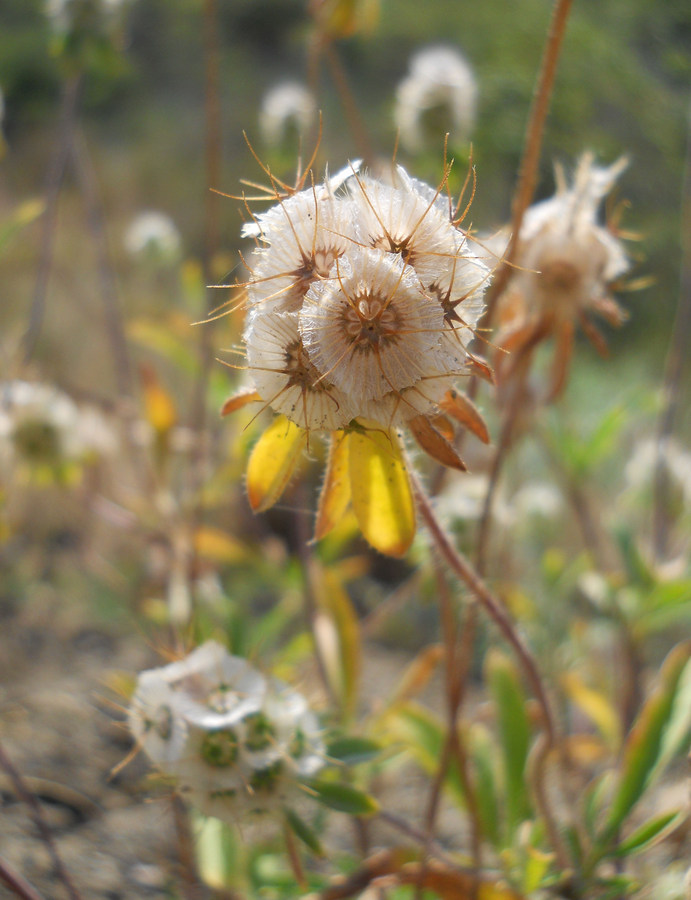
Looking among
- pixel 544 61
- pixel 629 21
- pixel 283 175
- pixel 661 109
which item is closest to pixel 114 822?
pixel 544 61

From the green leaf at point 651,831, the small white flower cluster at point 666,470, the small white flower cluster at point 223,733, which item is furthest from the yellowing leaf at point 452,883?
the small white flower cluster at point 666,470

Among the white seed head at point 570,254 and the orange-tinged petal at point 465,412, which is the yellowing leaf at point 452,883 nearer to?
the orange-tinged petal at point 465,412

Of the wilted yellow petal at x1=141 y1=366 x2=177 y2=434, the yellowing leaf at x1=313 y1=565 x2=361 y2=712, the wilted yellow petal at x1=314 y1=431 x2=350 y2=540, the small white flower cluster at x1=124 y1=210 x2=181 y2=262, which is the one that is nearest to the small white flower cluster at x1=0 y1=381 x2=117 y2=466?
the wilted yellow petal at x1=141 y1=366 x2=177 y2=434

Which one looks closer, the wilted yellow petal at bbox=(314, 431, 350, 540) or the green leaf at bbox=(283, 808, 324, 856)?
the wilted yellow petal at bbox=(314, 431, 350, 540)

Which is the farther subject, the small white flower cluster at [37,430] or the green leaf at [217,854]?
the small white flower cluster at [37,430]

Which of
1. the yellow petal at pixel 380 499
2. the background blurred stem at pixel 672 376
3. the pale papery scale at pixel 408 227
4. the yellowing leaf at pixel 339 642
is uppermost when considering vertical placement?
the background blurred stem at pixel 672 376

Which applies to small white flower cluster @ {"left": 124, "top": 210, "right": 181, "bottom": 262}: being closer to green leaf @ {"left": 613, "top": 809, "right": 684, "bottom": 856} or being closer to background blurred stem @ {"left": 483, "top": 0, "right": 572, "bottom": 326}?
background blurred stem @ {"left": 483, "top": 0, "right": 572, "bottom": 326}

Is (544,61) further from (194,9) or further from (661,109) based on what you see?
(194,9)
